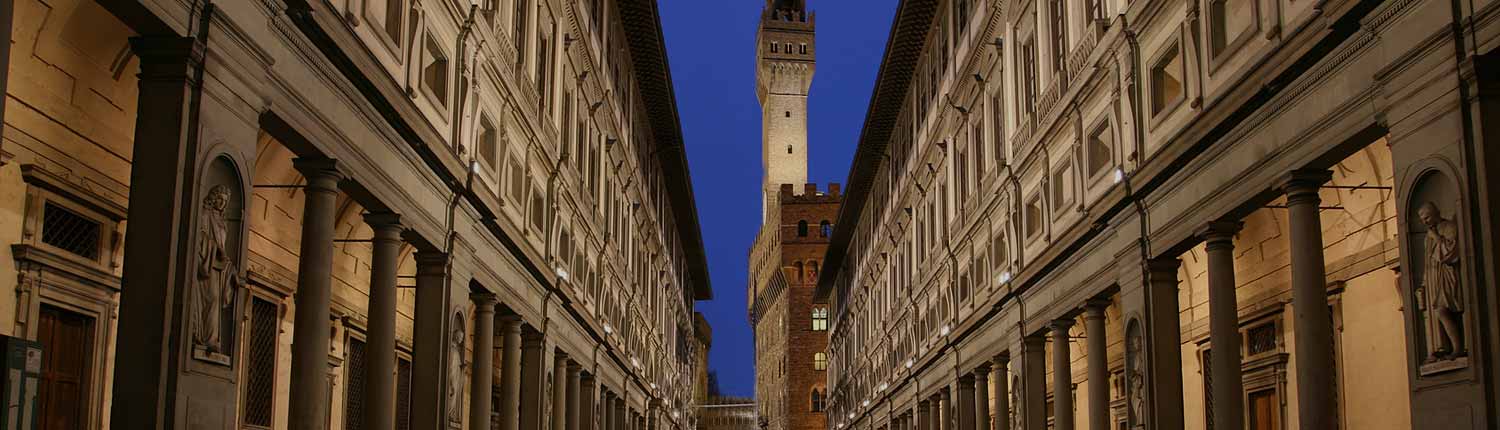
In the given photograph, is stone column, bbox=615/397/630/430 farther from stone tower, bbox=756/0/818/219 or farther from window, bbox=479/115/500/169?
stone tower, bbox=756/0/818/219

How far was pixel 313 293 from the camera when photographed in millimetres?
16797

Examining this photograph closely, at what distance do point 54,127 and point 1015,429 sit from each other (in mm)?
24263

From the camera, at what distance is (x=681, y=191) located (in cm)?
7219

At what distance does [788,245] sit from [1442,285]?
96846mm

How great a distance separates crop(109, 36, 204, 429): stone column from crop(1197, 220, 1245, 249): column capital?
44.4 ft

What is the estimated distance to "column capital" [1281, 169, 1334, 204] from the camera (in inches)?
668

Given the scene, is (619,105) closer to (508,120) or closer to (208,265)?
(508,120)

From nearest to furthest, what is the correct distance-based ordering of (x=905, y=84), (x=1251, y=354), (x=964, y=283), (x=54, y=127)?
(x=54, y=127) < (x=1251, y=354) < (x=964, y=283) < (x=905, y=84)

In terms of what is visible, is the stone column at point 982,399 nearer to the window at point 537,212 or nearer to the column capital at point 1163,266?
the window at point 537,212

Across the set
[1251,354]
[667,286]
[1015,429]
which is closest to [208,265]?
[1251,354]

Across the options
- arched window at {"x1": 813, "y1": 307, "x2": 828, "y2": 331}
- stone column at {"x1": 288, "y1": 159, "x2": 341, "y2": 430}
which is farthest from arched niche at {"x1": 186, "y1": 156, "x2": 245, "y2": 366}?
arched window at {"x1": 813, "y1": 307, "x2": 828, "y2": 331}

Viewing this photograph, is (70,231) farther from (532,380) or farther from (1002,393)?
(1002,393)

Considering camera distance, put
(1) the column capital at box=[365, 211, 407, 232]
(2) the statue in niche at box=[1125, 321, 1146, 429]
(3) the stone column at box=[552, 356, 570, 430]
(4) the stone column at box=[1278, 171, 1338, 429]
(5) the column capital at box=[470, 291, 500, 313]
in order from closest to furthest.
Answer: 1. (4) the stone column at box=[1278, 171, 1338, 429]
2. (1) the column capital at box=[365, 211, 407, 232]
3. (2) the statue in niche at box=[1125, 321, 1146, 429]
4. (5) the column capital at box=[470, 291, 500, 313]
5. (3) the stone column at box=[552, 356, 570, 430]

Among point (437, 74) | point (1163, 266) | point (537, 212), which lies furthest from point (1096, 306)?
point (437, 74)
